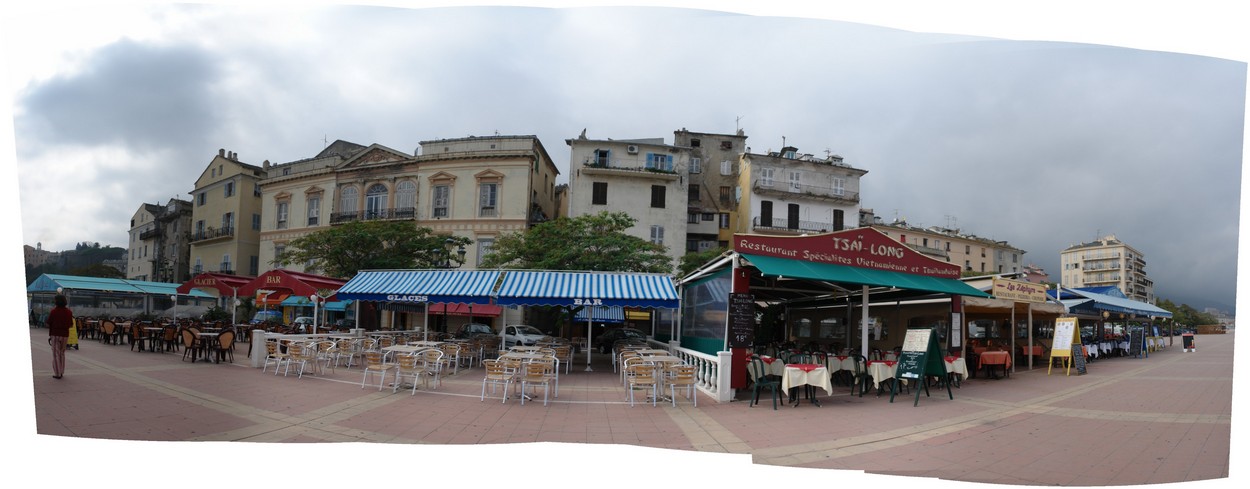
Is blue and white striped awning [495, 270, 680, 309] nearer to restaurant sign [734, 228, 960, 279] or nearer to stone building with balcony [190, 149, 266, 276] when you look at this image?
restaurant sign [734, 228, 960, 279]

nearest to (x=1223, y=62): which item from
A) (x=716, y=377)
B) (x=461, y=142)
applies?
(x=716, y=377)

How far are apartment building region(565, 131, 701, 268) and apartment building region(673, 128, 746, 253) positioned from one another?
1.39 feet

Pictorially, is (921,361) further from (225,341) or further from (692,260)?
(692,260)

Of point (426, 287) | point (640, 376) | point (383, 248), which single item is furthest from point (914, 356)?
point (383, 248)

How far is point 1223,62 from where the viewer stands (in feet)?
19.2

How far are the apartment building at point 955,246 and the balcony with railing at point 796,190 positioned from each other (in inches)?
65.9

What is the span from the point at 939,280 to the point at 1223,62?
21.8 feet

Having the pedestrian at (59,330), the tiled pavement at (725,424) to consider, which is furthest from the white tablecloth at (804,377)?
the pedestrian at (59,330)

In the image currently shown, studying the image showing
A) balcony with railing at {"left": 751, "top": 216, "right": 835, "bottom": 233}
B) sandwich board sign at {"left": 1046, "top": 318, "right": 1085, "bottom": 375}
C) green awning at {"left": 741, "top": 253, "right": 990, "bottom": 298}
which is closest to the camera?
green awning at {"left": 741, "top": 253, "right": 990, "bottom": 298}

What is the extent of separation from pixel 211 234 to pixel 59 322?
242 cm

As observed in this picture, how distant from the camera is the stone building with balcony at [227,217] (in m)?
8.17

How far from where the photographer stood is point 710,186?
61.1 feet

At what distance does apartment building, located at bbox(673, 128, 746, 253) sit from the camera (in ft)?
40.6

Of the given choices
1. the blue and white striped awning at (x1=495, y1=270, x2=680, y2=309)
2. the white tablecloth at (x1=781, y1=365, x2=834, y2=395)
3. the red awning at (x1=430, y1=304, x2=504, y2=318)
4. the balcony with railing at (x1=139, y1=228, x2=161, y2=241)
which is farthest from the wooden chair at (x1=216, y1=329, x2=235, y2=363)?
the white tablecloth at (x1=781, y1=365, x2=834, y2=395)
